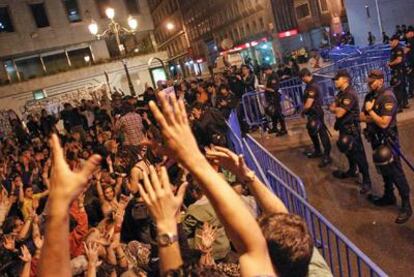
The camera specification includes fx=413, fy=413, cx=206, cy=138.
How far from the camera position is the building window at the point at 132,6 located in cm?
4112

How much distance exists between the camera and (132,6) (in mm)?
41312

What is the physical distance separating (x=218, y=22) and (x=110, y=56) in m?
12.8

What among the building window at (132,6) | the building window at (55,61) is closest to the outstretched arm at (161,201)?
the building window at (55,61)

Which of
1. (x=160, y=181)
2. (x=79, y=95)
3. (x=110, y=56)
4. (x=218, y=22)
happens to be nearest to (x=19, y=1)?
(x=110, y=56)

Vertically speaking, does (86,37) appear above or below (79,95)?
above

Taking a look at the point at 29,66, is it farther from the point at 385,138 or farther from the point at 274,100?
the point at 385,138

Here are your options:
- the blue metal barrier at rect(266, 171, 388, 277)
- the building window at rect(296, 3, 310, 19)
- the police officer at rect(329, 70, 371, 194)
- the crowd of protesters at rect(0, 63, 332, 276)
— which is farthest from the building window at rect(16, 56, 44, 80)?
the blue metal barrier at rect(266, 171, 388, 277)

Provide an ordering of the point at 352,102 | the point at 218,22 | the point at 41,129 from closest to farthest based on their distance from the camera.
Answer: the point at 352,102 → the point at 41,129 → the point at 218,22

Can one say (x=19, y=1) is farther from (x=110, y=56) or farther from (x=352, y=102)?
(x=352, y=102)

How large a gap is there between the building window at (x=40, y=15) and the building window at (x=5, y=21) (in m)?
2.06

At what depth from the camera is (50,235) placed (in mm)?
1537

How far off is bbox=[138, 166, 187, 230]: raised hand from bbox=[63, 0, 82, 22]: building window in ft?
128

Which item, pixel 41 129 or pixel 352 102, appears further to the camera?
pixel 41 129

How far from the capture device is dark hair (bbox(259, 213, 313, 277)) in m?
1.99
